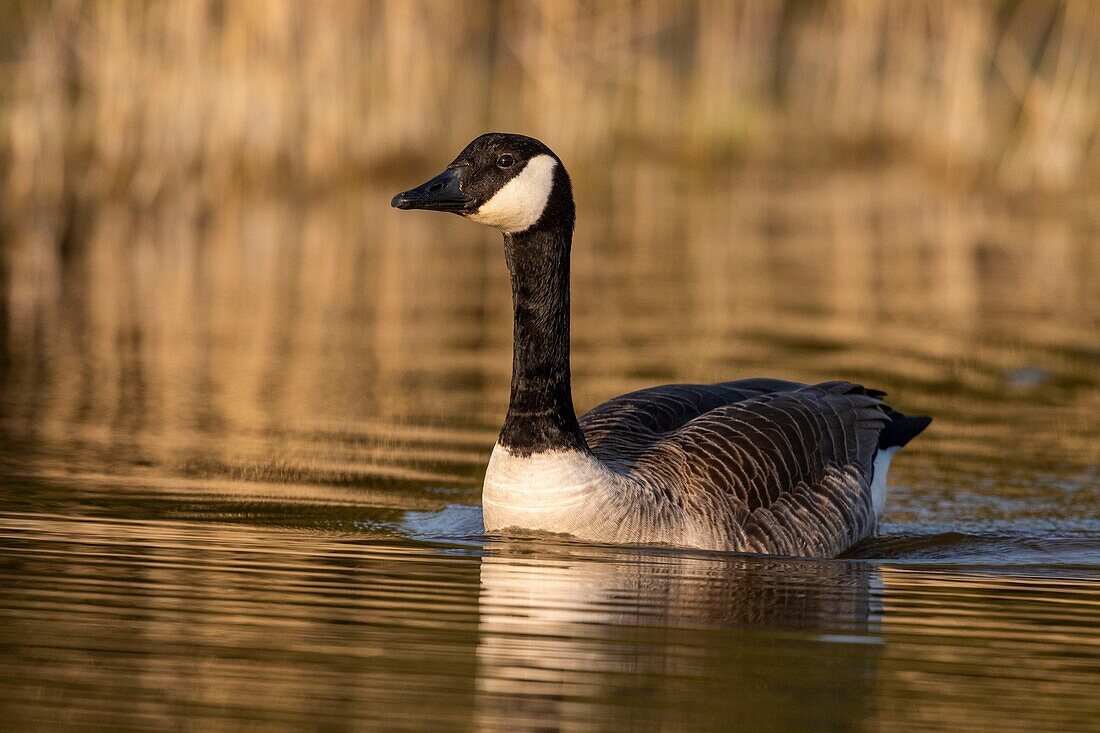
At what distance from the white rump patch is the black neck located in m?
2.14

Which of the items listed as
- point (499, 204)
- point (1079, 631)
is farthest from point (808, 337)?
point (1079, 631)

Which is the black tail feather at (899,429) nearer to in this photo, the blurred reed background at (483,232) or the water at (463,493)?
the water at (463,493)

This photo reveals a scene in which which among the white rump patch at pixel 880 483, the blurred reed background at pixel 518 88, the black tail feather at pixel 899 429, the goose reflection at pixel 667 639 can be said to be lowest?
the goose reflection at pixel 667 639

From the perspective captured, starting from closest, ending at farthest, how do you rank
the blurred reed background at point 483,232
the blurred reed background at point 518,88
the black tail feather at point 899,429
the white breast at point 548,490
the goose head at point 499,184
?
1. the white breast at point 548,490
2. the goose head at point 499,184
3. the black tail feather at point 899,429
4. the blurred reed background at point 483,232
5. the blurred reed background at point 518,88

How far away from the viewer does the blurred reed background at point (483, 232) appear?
12227 mm

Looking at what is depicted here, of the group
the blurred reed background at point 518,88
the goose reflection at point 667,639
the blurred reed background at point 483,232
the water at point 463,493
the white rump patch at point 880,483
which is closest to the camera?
the goose reflection at point 667,639

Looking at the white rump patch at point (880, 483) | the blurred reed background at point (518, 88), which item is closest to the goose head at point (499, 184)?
the white rump patch at point (880, 483)

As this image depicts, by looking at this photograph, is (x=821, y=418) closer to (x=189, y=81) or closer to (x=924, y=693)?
(x=924, y=693)

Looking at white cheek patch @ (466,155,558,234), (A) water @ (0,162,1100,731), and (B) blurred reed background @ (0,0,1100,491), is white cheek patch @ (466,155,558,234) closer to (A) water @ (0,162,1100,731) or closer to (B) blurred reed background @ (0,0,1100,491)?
(A) water @ (0,162,1100,731)

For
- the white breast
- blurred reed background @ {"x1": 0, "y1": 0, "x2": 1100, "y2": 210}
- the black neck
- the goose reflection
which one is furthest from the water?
blurred reed background @ {"x1": 0, "y1": 0, "x2": 1100, "y2": 210}

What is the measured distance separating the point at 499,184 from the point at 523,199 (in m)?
0.14

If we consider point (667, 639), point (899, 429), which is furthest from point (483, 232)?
point (667, 639)

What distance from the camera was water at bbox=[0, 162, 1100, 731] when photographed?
5.61 metres

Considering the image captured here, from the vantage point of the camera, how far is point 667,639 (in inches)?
248
